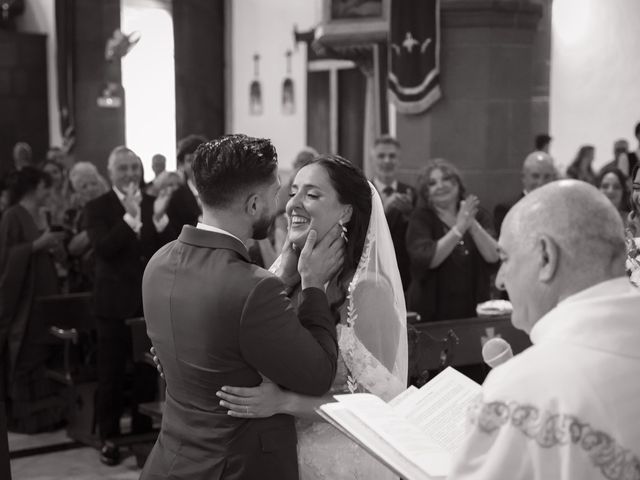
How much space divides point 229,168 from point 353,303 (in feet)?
2.24

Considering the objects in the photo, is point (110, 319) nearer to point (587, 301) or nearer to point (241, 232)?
point (241, 232)

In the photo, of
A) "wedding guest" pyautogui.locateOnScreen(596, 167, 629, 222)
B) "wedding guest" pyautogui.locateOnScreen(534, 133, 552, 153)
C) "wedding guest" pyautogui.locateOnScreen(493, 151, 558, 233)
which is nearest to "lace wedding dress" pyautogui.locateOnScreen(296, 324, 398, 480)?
"wedding guest" pyautogui.locateOnScreen(493, 151, 558, 233)

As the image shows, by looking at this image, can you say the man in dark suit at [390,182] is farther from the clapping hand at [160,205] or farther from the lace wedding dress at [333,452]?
the lace wedding dress at [333,452]

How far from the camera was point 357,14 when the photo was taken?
26.1 ft

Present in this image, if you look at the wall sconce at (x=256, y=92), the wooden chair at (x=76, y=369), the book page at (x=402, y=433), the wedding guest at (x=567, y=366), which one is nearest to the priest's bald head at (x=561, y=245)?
the wedding guest at (x=567, y=366)

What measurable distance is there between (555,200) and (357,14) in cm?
656

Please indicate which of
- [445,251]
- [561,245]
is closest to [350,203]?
[561,245]

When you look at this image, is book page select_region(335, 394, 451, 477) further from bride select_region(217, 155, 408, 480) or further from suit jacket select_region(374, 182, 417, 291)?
suit jacket select_region(374, 182, 417, 291)

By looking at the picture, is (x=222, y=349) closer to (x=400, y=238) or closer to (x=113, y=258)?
(x=113, y=258)

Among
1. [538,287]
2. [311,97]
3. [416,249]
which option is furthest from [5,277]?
[311,97]

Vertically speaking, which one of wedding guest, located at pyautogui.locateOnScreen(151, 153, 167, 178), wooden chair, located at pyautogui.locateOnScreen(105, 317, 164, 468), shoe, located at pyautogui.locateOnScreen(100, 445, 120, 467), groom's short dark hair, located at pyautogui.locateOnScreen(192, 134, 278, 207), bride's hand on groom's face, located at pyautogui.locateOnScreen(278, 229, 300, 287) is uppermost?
groom's short dark hair, located at pyautogui.locateOnScreen(192, 134, 278, 207)

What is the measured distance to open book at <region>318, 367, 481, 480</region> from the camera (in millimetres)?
1873

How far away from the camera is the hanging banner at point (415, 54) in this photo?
7375 mm

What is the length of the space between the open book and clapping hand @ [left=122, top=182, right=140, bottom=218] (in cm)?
376
